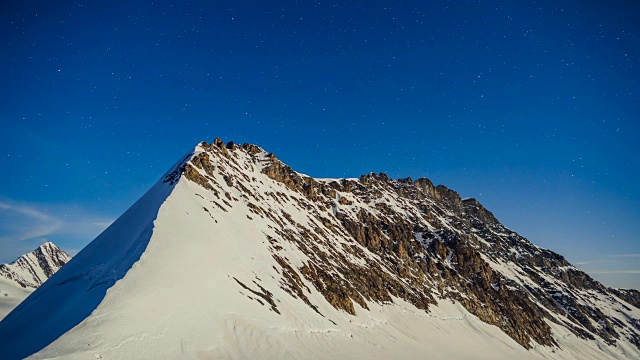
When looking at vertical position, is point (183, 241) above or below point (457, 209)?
below

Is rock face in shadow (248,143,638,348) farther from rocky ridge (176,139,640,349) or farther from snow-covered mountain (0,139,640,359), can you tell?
snow-covered mountain (0,139,640,359)

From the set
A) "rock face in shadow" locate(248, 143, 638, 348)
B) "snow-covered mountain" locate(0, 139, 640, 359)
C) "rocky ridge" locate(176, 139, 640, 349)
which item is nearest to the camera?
"snow-covered mountain" locate(0, 139, 640, 359)

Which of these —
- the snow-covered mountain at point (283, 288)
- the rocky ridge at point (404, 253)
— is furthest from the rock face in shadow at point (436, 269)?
the snow-covered mountain at point (283, 288)

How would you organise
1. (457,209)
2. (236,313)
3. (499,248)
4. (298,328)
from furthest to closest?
(457,209) → (499,248) → (298,328) → (236,313)

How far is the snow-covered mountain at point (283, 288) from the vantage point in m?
24.0

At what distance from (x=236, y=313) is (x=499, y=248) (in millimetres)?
165353

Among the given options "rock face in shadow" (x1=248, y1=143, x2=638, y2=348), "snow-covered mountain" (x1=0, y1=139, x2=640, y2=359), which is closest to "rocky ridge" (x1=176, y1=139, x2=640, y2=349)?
"rock face in shadow" (x1=248, y1=143, x2=638, y2=348)

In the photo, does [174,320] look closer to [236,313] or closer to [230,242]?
[236,313]

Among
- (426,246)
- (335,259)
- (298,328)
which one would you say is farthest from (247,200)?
(426,246)

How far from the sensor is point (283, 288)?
141 feet

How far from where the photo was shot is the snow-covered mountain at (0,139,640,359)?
78.9 ft

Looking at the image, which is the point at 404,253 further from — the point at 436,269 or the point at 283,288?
the point at 283,288

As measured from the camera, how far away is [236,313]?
95.7 ft

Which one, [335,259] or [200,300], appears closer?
[200,300]
